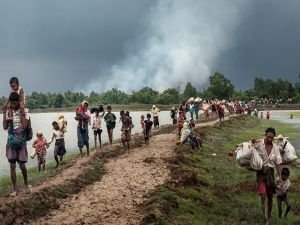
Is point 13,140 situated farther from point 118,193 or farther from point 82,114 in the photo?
point 82,114

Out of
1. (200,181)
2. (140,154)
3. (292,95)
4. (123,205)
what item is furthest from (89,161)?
(292,95)

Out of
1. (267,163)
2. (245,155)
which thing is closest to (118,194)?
(245,155)

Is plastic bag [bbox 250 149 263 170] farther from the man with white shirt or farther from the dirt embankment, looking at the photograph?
the dirt embankment

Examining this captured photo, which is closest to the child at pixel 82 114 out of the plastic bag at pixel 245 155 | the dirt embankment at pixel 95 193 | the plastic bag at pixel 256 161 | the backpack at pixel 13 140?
the dirt embankment at pixel 95 193

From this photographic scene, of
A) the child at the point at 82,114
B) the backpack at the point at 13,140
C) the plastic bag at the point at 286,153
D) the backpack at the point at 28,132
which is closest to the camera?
the plastic bag at the point at 286,153

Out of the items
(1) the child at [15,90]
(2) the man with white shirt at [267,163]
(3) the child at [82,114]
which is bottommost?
(2) the man with white shirt at [267,163]

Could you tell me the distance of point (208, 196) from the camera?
1438 centimetres

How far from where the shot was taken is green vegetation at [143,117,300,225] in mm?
11938

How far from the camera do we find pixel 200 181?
52.6 feet

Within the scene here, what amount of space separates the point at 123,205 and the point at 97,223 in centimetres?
170

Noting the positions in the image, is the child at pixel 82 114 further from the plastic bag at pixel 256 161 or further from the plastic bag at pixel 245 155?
the plastic bag at pixel 256 161

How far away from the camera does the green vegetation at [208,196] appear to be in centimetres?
1194

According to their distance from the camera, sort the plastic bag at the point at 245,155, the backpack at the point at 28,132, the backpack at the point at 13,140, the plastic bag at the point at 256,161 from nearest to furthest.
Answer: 1. the plastic bag at the point at 256,161
2. the plastic bag at the point at 245,155
3. the backpack at the point at 13,140
4. the backpack at the point at 28,132

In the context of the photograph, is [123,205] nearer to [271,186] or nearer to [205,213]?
[205,213]
